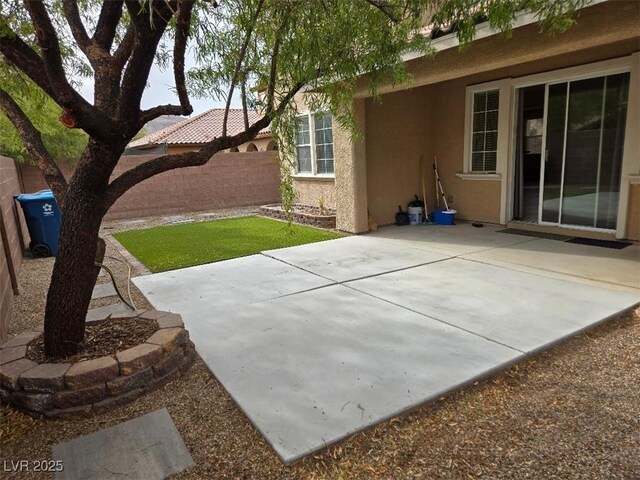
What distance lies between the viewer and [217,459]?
252 centimetres

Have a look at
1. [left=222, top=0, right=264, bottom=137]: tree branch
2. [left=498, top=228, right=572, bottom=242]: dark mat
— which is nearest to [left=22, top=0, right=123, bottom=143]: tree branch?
[left=222, top=0, right=264, bottom=137]: tree branch

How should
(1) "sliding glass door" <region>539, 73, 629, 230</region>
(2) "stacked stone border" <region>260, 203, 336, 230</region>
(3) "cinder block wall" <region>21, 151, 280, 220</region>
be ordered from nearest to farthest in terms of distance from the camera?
(1) "sliding glass door" <region>539, 73, 629, 230</region>, (2) "stacked stone border" <region>260, 203, 336, 230</region>, (3) "cinder block wall" <region>21, 151, 280, 220</region>

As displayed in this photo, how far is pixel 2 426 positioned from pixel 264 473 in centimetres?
197

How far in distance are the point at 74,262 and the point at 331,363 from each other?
2.23 metres

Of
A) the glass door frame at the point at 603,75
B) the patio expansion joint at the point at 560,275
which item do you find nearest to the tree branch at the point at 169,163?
the patio expansion joint at the point at 560,275

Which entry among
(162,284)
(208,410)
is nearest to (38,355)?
(208,410)

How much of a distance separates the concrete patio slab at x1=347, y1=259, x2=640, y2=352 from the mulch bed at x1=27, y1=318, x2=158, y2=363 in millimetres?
2705

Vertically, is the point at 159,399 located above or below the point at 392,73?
below

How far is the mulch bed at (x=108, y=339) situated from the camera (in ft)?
10.9

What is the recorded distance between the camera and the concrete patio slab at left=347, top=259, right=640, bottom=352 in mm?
3994

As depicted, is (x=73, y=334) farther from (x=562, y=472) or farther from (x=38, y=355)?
(x=562, y=472)

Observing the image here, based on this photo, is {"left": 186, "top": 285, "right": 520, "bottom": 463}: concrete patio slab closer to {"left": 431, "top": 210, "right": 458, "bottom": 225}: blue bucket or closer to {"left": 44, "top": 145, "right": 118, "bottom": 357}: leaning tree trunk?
{"left": 44, "top": 145, "right": 118, "bottom": 357}: leaning tree trunk

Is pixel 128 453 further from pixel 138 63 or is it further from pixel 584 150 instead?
pixel 584 150

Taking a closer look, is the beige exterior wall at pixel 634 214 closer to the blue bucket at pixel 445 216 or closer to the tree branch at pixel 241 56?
the blue bucket at pixel 445 216
